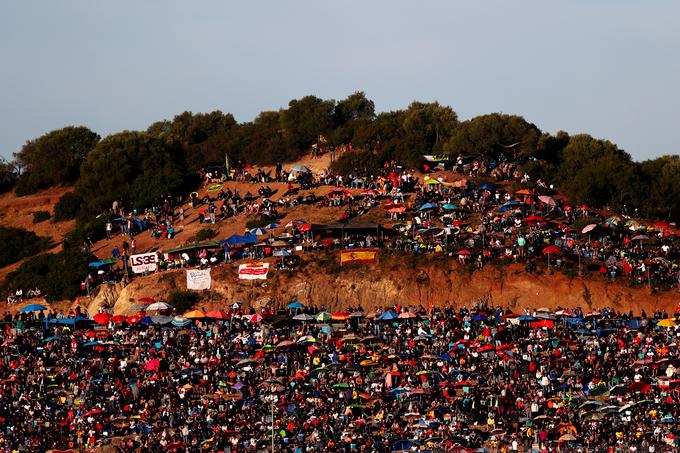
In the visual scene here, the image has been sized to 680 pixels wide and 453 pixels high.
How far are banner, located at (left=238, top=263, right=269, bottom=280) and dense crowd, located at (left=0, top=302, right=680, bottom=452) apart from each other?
225 inches

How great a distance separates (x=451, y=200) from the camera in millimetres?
98750

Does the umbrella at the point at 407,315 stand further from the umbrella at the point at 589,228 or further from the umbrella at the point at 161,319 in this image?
the umbrella at the point at 589,228

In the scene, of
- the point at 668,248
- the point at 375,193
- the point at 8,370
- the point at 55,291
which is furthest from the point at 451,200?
the point at 8,370

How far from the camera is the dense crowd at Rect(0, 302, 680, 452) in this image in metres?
64.4

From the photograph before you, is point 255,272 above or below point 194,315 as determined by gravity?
above

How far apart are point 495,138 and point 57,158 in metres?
49.8

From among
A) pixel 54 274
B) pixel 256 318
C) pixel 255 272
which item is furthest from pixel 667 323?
pixel 54 274

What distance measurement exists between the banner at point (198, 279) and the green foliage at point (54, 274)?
31.4 ft

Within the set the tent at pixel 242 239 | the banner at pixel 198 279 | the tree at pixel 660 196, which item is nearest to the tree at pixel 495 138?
the tree at pixel 660 196

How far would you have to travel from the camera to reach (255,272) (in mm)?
89625

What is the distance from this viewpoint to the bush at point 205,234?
10050 cm

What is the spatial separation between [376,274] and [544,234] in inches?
458

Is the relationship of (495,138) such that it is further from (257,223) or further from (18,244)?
(18,244)

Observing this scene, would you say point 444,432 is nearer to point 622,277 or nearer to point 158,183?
point 622,277
